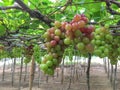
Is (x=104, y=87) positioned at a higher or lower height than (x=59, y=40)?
lower

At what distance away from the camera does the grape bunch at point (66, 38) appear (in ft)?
5.00

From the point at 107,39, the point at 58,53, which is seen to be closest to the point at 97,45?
the point at 107,39

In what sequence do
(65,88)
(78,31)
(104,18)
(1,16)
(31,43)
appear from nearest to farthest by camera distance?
(78,31) < (104,18) < (1,16) < (31,43) < (65,88)

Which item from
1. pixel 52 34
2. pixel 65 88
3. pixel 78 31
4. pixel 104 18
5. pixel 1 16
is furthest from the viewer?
pixel 65 88

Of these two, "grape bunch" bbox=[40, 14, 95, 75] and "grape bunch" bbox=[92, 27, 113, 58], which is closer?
"grape bunch" bbox=[40, 14, 95, 75]

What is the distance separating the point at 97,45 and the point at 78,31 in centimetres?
36

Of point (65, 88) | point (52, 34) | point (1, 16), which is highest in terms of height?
point (1, 16)

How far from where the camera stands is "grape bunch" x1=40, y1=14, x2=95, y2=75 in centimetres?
153

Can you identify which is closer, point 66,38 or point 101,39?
point 66,38

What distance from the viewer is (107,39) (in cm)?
186

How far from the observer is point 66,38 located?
1.59m

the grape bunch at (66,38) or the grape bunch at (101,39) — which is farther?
the grape bunch at (101,39)

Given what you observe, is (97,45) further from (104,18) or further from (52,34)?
(104,18)

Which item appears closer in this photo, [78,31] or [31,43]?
[78,31]
